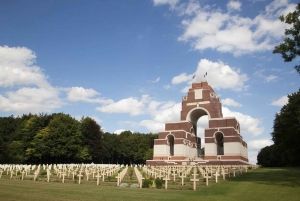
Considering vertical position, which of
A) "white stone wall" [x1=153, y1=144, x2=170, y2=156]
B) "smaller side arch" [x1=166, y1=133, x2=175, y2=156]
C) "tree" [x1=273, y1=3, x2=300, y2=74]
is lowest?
"white stone wall" [x1=153, y1=144, x2=170, y2=156]

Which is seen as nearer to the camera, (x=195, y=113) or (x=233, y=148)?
(x=233, y=148)

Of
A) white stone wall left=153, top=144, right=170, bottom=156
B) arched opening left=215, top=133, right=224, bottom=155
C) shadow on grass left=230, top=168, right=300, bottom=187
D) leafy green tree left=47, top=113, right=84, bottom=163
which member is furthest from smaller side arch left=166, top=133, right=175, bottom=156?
shadow on grass left=230, top=168, right=300, bottom=187

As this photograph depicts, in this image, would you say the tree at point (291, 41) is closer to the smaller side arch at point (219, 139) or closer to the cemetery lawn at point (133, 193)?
the cemetery lawn at point (133, 193)

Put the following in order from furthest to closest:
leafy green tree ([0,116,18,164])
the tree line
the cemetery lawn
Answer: leafy green tree ([0,116,18,164])
the tree line
the cemetery lawn

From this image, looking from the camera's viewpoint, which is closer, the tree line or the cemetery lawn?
the cemetery lawn

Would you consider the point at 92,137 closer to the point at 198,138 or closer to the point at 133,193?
the point at 198,138

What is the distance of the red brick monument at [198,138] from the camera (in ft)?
133

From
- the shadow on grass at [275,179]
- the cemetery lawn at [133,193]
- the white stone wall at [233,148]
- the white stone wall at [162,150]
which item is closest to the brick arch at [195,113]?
the white stone wall at [162,150]

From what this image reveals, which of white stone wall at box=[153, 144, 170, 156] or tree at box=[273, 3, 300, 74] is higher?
tree at box=[273, 3, 300, 74]

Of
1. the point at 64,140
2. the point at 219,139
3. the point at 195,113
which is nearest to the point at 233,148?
the point at 219,139

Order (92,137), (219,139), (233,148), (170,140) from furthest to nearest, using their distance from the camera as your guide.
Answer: (92,137) < (170,140) < (219,139) < (233,148)

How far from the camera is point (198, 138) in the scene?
168 feet

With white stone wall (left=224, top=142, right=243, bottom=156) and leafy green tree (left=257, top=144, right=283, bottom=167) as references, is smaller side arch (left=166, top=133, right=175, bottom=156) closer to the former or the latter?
white stone wall (left=224, top=142, right=243, bottom=156)

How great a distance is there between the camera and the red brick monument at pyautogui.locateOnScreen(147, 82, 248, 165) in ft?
133
